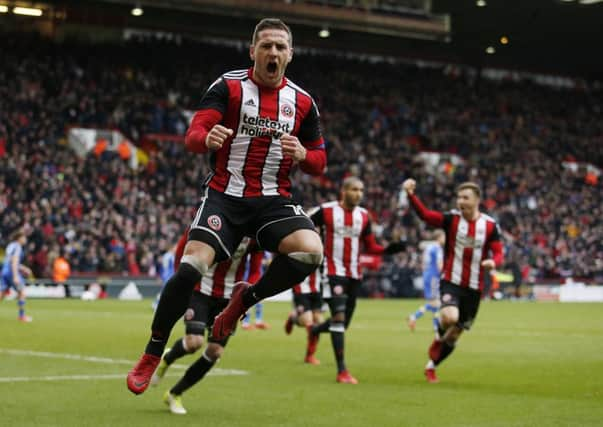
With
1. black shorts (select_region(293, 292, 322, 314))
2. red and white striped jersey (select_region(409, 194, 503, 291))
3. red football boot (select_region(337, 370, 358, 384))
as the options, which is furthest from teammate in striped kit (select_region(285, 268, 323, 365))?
red and white striped jersey (select_region(409, 194, 503, 291))

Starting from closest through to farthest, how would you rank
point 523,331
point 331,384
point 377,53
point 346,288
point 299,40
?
point 331,384, point 346,288, point 523,331, point 299,40, point 377,53

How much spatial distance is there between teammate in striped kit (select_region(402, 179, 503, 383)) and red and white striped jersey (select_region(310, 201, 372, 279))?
4.21 ft

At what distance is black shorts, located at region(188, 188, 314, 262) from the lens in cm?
781

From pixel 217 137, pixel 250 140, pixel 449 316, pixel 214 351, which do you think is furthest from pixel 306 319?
pixel 217 137

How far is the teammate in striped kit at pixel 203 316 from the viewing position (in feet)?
32.9

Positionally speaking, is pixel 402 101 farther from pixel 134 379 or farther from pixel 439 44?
pixel 134 379

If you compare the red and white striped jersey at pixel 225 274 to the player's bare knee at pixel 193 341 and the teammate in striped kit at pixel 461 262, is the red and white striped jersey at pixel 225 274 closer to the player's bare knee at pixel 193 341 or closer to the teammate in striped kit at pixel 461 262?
the player's bare knee at pixel 193 341

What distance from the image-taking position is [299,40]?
51156mm

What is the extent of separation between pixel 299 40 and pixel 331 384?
3962cm

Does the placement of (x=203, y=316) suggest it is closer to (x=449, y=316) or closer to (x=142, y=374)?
(x=142, y=374)

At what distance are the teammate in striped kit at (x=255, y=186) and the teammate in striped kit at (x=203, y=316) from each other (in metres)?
1.96

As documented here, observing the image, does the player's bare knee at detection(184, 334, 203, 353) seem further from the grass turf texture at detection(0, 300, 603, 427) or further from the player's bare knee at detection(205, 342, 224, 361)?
the grass turf texture at detection(0, 300, 603, 427)

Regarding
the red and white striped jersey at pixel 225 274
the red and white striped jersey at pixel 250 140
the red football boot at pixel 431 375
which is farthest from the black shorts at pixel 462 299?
the red and white striped jersey at pixel 250 140

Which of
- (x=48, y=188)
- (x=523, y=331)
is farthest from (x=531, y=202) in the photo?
(x=523, y=331)
